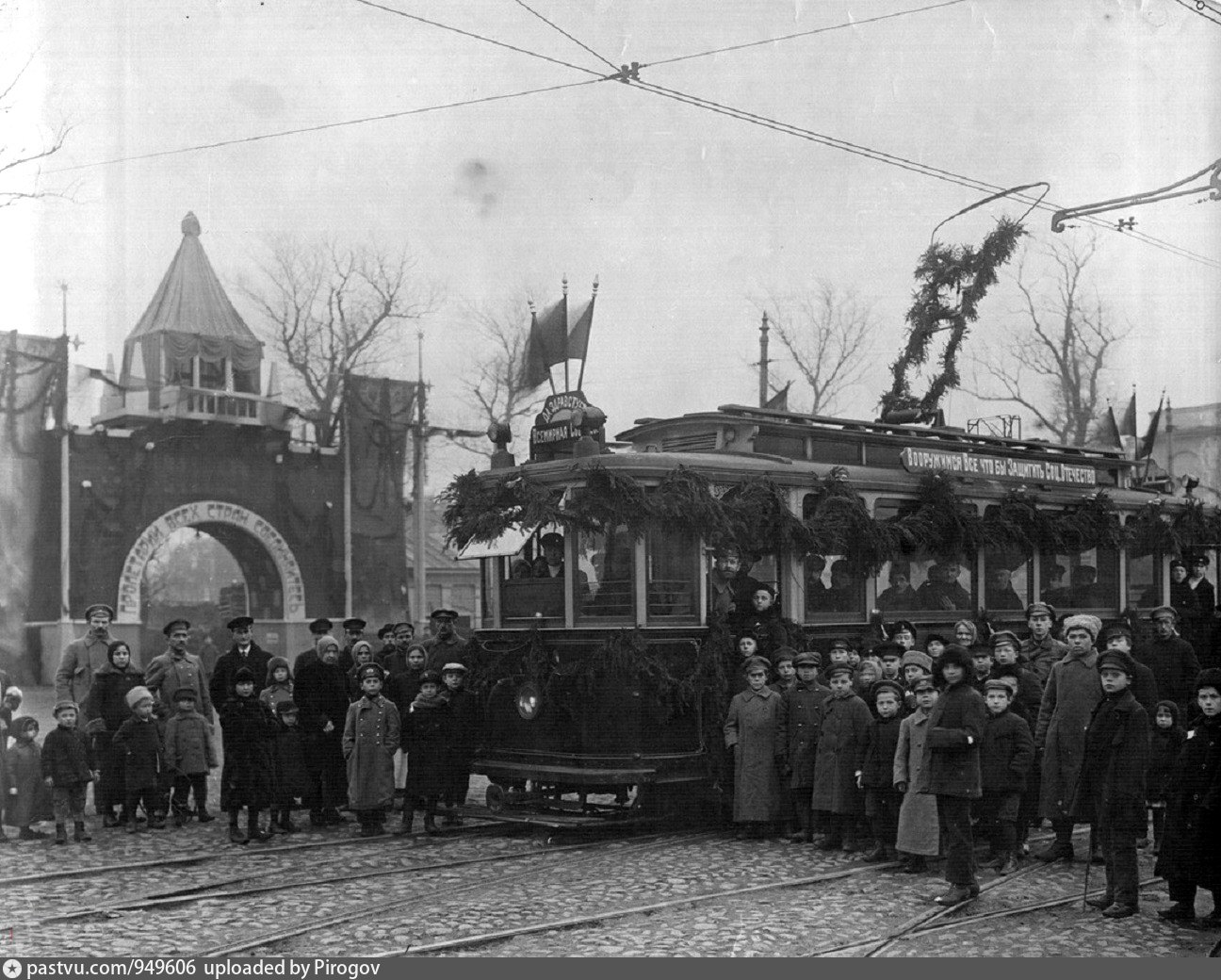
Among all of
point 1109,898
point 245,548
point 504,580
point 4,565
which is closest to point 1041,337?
point 245,548

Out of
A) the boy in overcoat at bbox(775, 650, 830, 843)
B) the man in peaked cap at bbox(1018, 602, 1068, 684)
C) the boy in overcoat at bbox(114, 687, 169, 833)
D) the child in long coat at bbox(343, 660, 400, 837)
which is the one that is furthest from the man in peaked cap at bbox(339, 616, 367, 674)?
the man in peaked cap at bbox(1018, 602, 1068, 684)

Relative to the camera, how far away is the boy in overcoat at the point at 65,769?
10289 millimetres

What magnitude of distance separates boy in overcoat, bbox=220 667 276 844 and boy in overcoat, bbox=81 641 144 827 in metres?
Answer: 1.38

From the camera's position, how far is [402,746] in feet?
35.3

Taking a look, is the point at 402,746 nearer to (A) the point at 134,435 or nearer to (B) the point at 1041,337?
(A) the point at 134,435

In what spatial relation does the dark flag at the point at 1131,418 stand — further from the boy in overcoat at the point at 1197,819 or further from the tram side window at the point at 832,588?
the boy in overcoat at the point at 1197,819

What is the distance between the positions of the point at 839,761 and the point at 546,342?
243 inches

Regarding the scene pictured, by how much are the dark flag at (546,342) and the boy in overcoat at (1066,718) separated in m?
6.51

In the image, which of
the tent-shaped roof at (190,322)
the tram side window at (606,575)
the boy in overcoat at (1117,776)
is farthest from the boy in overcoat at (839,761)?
the tent-shaped roof at (190,322)

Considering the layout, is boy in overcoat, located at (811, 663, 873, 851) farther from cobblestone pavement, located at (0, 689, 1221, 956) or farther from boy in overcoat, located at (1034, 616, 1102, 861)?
boy in overcoat, located at (1034, 616, 1102, 861)

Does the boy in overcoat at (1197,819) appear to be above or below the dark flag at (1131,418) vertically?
below

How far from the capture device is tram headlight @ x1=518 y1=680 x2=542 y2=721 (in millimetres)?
10156

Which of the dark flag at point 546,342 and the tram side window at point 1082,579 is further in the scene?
the dark flag at point 546,342

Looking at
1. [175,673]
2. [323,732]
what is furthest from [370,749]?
[175,673]
